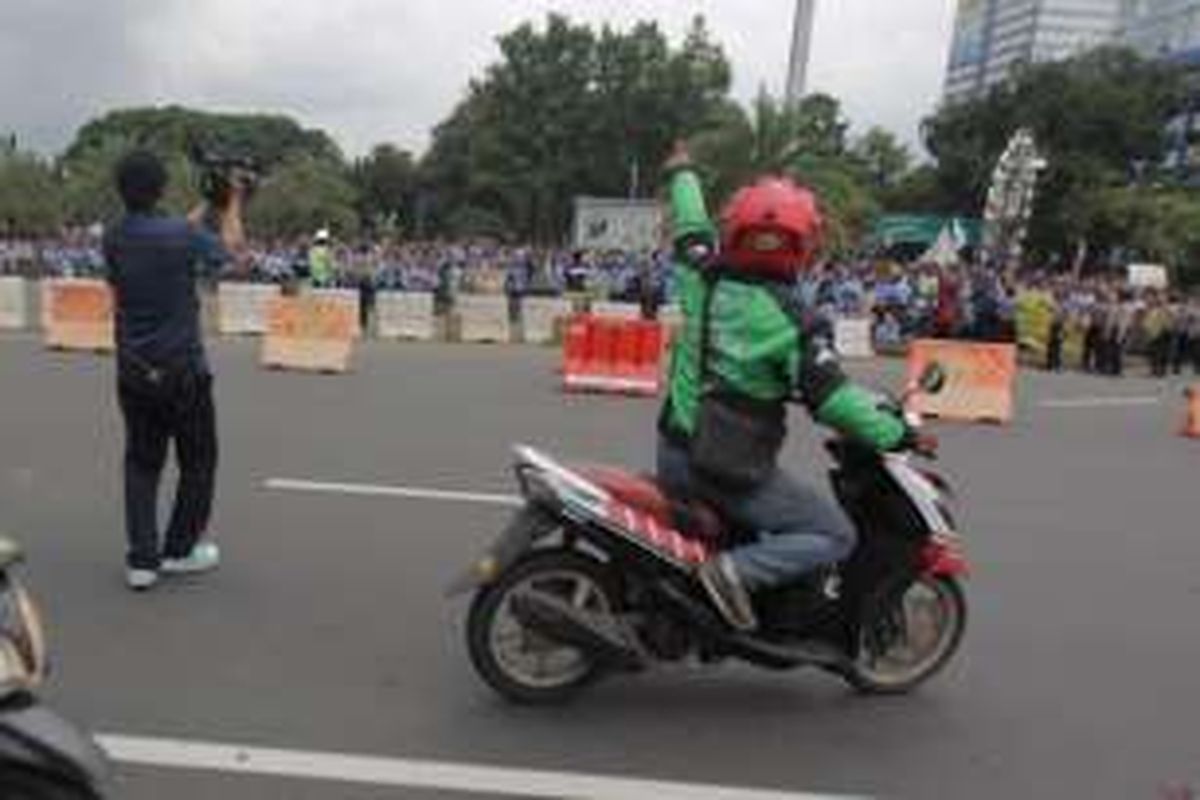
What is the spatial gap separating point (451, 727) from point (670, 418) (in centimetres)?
128

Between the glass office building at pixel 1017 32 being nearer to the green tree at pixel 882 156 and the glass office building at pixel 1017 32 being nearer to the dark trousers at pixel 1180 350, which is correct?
the green tree at pixel 882 156

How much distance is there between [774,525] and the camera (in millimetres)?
6020

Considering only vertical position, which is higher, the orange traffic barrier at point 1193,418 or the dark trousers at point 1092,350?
the orange traffic barrier at point 1193,418

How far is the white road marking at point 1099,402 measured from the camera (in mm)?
20797

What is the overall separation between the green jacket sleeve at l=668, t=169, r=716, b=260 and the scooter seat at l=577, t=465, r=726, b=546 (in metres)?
0.92

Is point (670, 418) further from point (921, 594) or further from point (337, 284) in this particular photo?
point (337, 284)

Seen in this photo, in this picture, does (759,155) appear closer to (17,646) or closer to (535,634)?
(535,634)

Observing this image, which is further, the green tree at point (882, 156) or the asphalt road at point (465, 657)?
the green tree at point (882, 156)

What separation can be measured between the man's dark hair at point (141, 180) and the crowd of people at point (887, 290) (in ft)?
62.6

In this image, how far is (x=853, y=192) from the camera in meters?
62.4

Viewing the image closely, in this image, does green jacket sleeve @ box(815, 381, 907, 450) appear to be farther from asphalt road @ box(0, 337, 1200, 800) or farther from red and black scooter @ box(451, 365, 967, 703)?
asphalt road @ box(0, 337, 1200, 800)

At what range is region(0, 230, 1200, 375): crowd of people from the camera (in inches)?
1077

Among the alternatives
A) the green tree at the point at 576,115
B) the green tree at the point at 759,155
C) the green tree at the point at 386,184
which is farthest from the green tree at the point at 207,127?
the green tree at the point at 759,155

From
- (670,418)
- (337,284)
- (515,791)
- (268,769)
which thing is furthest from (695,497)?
(337,284)
